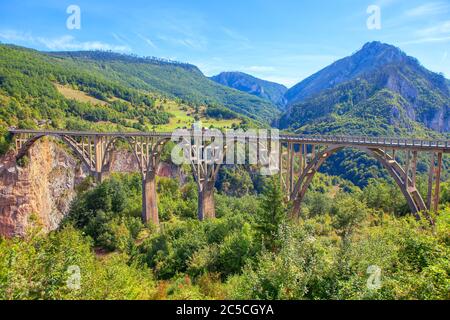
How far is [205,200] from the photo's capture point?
35.5m

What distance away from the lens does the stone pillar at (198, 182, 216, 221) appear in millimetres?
34938

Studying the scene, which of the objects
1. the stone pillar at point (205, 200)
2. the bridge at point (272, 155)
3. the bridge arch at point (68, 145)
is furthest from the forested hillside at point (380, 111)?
the bridge arch at point (68, 145)

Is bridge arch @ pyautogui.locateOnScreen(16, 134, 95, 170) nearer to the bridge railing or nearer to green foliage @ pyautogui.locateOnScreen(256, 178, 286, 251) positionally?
the bridge railing

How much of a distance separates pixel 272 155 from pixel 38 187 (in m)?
41.1

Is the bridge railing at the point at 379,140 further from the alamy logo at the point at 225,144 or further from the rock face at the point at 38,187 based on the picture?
the rock face at the point at 38,187

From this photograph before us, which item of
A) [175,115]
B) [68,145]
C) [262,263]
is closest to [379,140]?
[262,263]

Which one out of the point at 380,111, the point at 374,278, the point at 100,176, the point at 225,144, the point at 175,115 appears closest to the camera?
the point at 374,278

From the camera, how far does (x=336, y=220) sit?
32.1 meters

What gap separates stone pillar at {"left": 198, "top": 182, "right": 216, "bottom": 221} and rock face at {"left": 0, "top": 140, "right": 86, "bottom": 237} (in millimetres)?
22600

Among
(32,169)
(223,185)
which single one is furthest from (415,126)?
(32,169)

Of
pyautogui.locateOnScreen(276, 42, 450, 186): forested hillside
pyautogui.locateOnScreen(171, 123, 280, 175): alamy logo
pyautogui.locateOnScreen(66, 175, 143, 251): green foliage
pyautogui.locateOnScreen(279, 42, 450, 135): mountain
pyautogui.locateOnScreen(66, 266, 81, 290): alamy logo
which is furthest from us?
pyautogui.locateOnScreen(279, 42, 450, 135): mountain

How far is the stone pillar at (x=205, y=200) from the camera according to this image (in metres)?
34.9

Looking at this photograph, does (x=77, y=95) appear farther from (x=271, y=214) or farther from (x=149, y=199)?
(x=271, y=214)

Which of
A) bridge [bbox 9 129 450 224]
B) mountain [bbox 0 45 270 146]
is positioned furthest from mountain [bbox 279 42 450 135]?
Answer: bridge [bbox 9 129 450 224]
